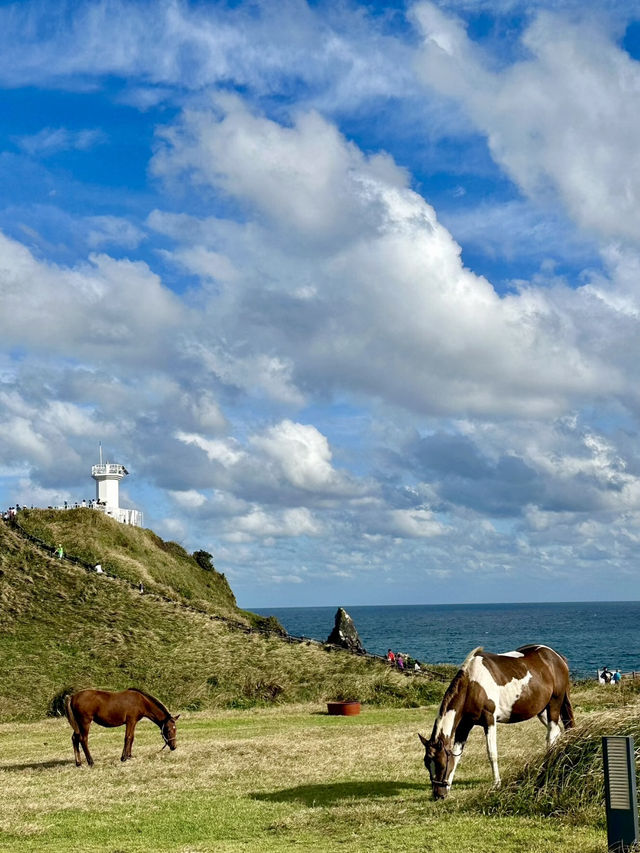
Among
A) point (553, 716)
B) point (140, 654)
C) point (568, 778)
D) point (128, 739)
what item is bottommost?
point (140, 654)

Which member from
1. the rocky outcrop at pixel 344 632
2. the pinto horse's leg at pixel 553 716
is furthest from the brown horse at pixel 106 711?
the rocky outcrop at pixel 344 632

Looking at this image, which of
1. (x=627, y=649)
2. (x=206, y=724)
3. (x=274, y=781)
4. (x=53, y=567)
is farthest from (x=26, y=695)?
(x=627, y=649)

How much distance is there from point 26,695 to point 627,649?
358ft

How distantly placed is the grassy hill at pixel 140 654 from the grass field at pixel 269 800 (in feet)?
43.4

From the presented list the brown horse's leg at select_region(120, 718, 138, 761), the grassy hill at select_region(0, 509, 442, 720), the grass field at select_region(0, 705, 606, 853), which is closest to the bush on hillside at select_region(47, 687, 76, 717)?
the grassy hill at select_region(0, 509, 442, 720)

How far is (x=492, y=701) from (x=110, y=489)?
83.2 metres

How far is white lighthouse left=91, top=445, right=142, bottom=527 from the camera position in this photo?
313 feet

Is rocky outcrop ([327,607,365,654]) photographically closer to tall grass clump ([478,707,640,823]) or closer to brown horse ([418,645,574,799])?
brown horse ([418,645,574,799])

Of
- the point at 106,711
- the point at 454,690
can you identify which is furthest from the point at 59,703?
→ the point at 454,690

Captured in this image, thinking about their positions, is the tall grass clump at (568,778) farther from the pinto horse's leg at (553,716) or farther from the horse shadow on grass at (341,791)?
the pinto horse's leg at (553,716)

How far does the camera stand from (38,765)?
24.7 m

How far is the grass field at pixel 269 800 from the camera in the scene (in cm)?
1399

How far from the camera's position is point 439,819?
1505 centimetres

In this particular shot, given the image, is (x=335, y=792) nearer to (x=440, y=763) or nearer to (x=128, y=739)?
(x=440, y=763)
